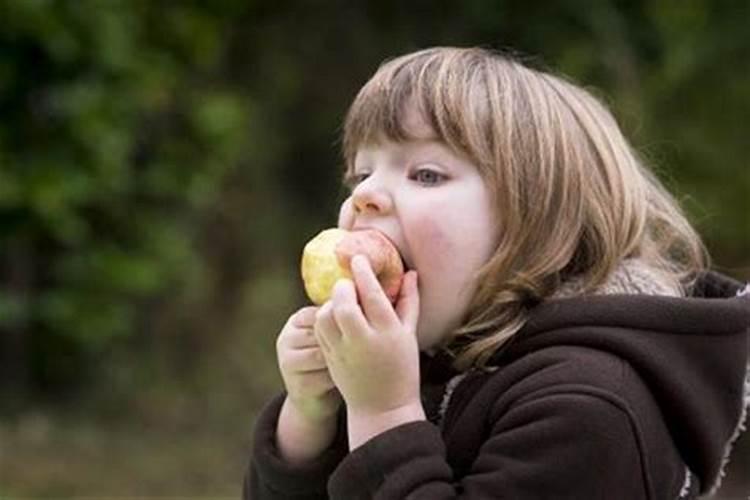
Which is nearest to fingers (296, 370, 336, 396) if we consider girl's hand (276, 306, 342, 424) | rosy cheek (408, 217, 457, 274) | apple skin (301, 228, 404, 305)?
girl's hand (276, 306, 342, 424)

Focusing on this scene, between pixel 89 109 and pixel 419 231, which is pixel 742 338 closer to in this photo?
pixel 419 231

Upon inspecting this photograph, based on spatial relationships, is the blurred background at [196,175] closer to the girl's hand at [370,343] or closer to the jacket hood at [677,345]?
the jacket hood at [677,345]

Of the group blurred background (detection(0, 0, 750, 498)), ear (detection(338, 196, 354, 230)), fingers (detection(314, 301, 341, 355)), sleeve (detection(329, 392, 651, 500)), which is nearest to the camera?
sleeve (detection(329, 392, 651, 500))

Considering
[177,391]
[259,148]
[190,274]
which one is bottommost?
[177,391]

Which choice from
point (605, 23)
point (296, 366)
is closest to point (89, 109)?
point (605, 23)

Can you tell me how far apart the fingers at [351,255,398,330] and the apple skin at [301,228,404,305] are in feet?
0.07

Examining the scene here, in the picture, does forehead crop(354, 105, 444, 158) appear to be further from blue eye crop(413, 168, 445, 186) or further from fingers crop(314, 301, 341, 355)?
fingers crop(314, 301, 341, 355)

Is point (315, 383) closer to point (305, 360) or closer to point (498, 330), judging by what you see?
point (305, 360)

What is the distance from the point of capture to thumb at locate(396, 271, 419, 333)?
75.7 inches

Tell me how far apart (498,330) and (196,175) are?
467cm

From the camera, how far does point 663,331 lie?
1.97 meters

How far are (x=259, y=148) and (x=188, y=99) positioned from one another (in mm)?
879

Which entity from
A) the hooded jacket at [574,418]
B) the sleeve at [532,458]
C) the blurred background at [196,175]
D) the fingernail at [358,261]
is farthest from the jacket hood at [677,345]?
the blurred background at [196,175]

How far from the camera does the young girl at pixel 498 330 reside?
1.84 metres
